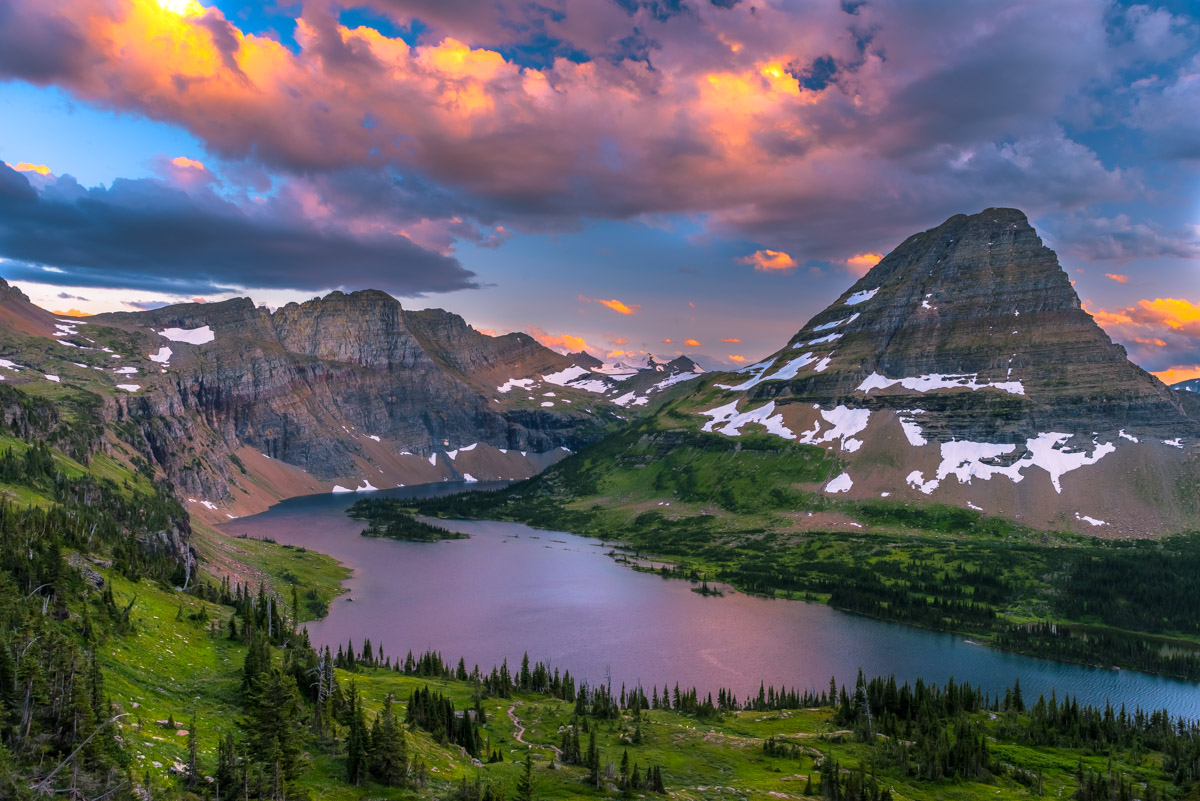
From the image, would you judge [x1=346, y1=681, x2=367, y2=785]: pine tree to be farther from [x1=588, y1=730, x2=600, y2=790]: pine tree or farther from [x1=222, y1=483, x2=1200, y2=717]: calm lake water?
[x1=222, y1=483, x2=1200, y2=717]: calm lake water

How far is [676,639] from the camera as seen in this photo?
427ft

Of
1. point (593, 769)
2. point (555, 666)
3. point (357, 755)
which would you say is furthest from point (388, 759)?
point (555, 666)

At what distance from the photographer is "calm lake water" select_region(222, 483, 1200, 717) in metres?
114

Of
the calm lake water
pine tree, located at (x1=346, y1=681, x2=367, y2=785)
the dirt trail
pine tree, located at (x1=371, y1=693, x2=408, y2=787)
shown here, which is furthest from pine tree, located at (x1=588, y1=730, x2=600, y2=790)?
the calm lake water

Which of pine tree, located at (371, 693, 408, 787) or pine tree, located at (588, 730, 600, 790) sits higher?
pine tree, located at (371, 693, 408, 787)

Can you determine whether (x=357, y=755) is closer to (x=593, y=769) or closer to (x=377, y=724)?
(x=377, y=724)

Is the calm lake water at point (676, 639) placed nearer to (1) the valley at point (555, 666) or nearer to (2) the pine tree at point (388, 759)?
(1) the valley at point (555, 666)

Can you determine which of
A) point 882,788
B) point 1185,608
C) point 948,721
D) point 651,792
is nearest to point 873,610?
Answer: point 1185,608

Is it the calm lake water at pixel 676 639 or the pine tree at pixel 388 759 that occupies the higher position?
the pine tree at pixel 388 759

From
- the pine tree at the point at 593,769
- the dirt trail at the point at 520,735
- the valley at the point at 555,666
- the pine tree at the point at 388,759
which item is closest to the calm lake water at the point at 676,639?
the valley at the point at 555,666

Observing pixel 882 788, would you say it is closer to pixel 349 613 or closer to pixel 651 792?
pixel 651 792

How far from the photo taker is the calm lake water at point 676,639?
375 feet

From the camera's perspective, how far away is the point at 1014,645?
134m

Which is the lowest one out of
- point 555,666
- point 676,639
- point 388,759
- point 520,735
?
point 555,666
